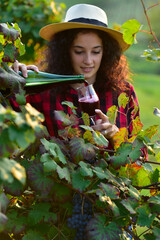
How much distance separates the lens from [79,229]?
117 centimetres

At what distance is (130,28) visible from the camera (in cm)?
139

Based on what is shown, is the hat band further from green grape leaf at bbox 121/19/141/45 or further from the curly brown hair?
green grape leaf at bbox 121/19/141/45

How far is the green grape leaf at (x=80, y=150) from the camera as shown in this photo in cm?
113

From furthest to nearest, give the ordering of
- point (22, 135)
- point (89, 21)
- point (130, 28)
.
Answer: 1. point (89, 21)
2. point (130, 28)
3. point (22, 135)

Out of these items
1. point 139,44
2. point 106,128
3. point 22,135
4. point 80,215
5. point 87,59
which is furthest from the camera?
point 139,44

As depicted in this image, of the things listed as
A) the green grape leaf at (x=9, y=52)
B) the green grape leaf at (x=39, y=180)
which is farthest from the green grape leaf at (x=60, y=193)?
the green grape leaf at (x=9, y=52)

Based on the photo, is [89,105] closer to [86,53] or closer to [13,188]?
[86,53]

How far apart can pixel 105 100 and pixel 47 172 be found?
6.01ft

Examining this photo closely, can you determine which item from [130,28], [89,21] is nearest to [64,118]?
[130,28]

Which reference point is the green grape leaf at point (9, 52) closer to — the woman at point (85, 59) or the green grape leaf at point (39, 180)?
the green grape leaf at point (39, 180)

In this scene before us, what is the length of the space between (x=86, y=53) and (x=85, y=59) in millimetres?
56

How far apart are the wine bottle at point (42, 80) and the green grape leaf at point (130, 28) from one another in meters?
0.72

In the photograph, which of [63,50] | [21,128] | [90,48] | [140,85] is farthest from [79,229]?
[140,85]

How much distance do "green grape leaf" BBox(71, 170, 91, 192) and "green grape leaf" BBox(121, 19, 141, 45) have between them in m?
0.59
